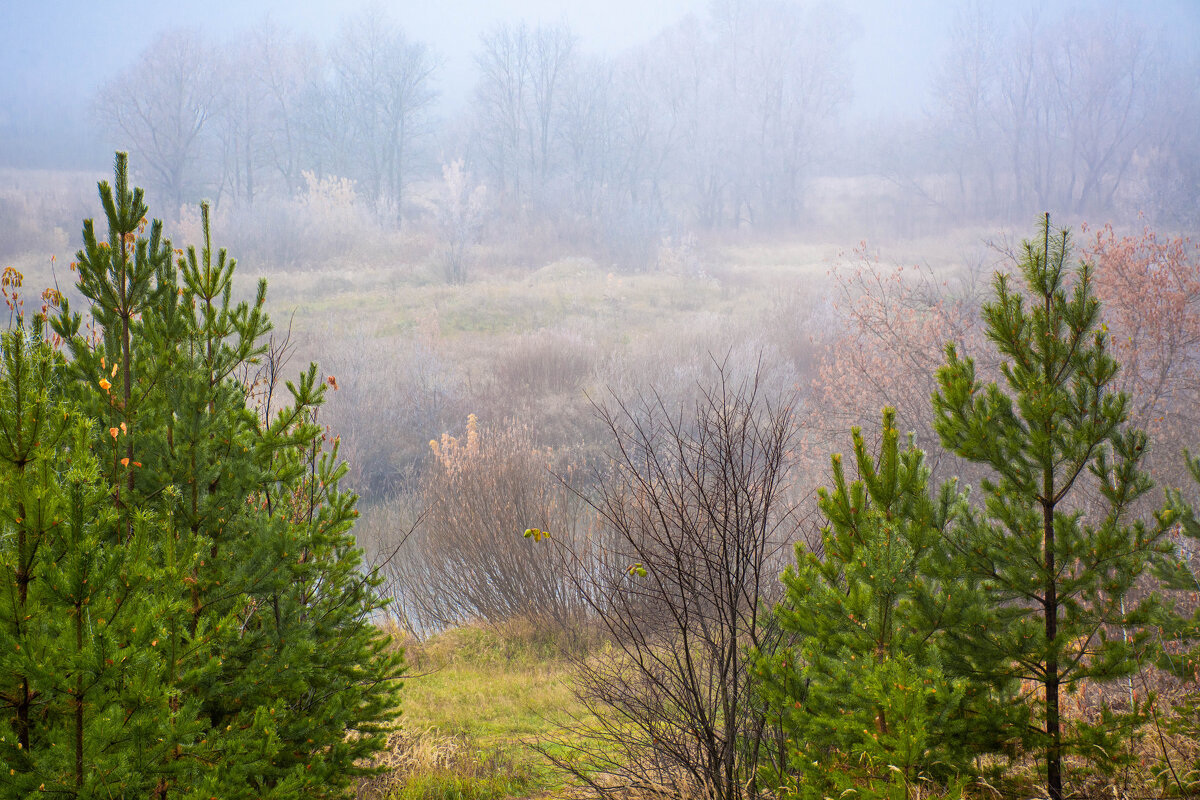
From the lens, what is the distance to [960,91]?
3183 cm

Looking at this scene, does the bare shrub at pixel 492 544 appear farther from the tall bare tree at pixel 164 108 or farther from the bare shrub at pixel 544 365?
the tall bare tree at pixel 164 108

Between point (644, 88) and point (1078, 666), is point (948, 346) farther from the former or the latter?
point (644, 88)

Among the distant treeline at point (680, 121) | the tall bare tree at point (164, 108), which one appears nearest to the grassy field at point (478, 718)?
the distant treeline at point (680, 121)

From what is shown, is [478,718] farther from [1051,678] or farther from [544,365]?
[544,365]

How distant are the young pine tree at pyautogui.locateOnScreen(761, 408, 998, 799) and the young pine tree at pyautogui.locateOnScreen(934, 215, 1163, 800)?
21 cm

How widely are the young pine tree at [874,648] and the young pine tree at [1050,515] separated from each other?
0.21 meters

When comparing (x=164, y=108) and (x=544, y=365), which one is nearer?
(x=544, y=365)

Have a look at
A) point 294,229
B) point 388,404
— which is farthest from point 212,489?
point 294,229

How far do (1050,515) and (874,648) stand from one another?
112cm

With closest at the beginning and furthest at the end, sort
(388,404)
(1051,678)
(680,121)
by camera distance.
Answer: (1051,678)
(388,404)
(680,121)

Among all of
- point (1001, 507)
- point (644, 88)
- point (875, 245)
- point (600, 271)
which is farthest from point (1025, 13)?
point (1001, 507)

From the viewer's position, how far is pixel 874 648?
2523 mm

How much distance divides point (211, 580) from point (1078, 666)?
11.2 ft

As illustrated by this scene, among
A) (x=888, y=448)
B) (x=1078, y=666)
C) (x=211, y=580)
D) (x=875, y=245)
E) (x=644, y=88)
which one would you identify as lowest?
(x=1078, y=666)
